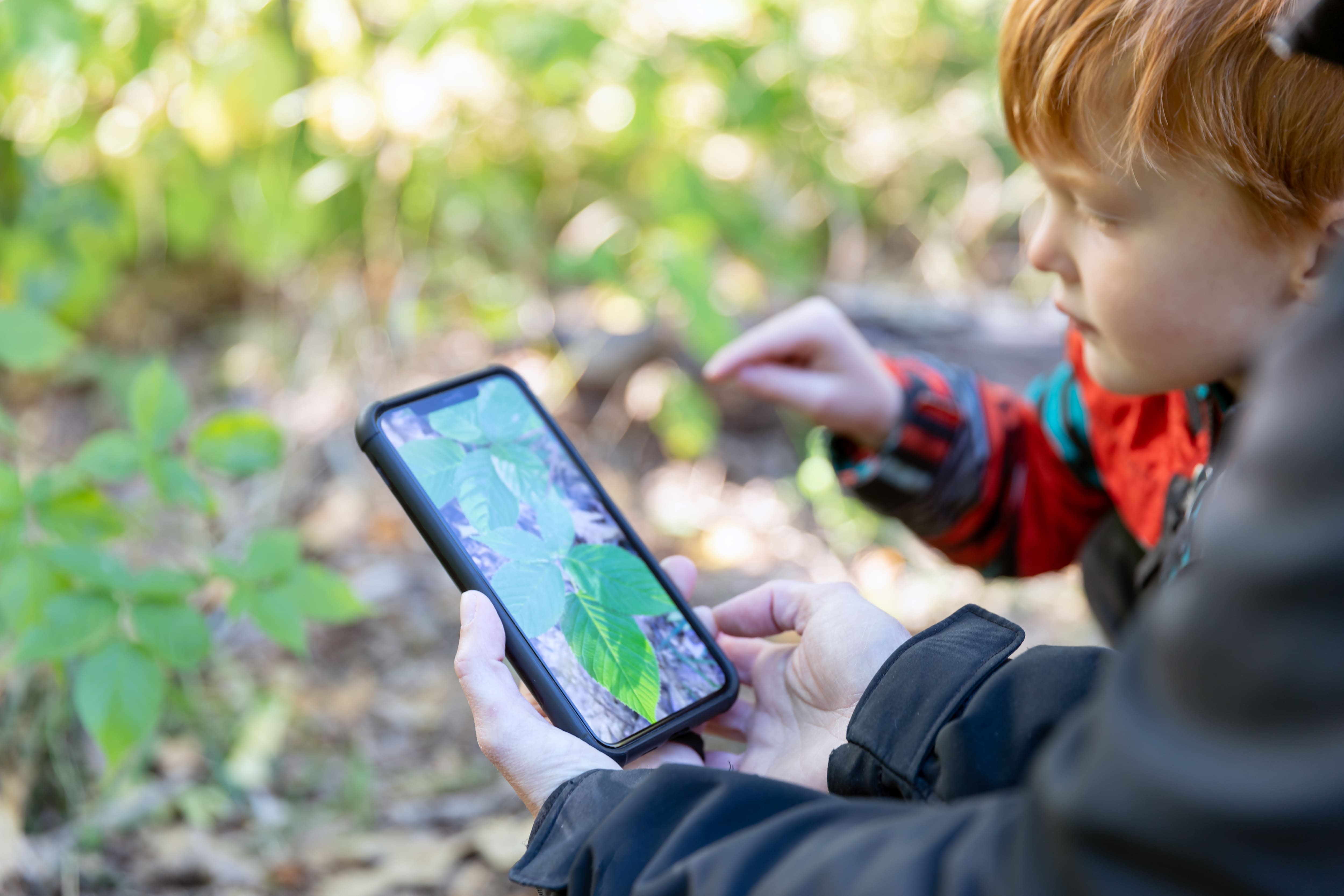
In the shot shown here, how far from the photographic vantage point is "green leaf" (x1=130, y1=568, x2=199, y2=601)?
3.32 feet

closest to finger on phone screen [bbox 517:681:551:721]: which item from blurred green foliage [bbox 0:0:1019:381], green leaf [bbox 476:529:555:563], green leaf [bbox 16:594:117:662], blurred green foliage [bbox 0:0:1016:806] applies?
green leaf [bbox 476:529:555:563]

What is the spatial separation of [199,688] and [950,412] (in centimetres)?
114

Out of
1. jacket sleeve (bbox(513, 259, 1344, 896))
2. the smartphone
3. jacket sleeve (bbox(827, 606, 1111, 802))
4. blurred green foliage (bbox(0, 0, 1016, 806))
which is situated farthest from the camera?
blurred green foliage (bbox(0, 0, 1016, 806))

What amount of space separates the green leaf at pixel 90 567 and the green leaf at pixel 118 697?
0.22 ft

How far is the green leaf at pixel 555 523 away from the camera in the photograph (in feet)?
2.92

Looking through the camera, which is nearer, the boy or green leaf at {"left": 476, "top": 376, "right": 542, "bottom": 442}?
the boy

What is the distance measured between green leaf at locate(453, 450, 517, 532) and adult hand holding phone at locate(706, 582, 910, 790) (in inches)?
9.1

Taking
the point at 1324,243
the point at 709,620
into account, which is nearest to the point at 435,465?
the point at 709,620

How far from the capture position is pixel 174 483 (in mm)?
1078

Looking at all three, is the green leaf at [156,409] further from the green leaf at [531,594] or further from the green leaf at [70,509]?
the green leaf at [531,594]

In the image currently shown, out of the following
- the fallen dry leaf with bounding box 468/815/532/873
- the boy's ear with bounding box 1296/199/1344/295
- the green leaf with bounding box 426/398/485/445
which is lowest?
the fallen dry leaf with bounding box 468/815/532/873

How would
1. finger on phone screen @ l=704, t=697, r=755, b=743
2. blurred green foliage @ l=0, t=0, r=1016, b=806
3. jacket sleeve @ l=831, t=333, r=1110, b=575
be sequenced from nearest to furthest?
finger on phone screen @ l=704, t=697, r=755, b=743 < jacket sleeve @ l=831, t=333, r=1110, b=575 < blurred green foliage @ l=0, t=0, r=1016, b=806

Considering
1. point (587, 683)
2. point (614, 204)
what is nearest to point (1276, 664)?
point (587, 683)

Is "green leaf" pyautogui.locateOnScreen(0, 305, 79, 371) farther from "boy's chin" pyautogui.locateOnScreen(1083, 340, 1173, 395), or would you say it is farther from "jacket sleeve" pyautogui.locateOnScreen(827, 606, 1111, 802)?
"boy's chin" pyautogui.locateOnScreen(1083, 340, 1173, 395)
